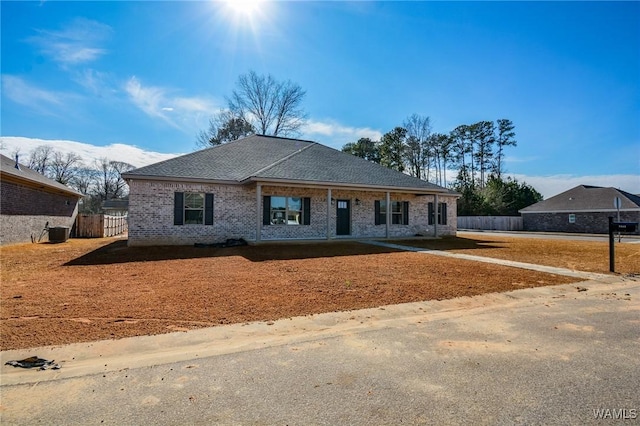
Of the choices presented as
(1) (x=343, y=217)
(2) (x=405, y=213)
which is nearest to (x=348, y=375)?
(1) (x=343, y=217)

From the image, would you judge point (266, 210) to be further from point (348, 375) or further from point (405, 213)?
point (348, 375)

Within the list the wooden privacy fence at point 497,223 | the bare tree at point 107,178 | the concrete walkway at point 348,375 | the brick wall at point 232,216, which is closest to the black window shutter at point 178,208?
the brick wall at point 232,216

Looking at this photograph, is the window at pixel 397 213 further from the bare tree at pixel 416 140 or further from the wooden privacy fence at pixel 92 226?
the bare tree at pixel 416 140

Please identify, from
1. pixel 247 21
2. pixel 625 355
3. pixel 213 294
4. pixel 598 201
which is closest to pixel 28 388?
pixel 213 294

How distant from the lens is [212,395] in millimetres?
2553

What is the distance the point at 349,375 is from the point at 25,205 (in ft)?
63.2

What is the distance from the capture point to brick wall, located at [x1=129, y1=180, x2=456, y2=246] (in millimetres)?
13273

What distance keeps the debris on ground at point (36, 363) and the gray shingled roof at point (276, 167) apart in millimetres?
10324

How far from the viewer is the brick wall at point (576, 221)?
1089 inches

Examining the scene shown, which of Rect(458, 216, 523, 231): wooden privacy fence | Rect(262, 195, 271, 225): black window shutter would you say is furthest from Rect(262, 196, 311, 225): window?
A: Rect(458, 216, 523, 231): wooden privacy fence

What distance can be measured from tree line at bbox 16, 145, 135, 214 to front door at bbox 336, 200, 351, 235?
125 ft

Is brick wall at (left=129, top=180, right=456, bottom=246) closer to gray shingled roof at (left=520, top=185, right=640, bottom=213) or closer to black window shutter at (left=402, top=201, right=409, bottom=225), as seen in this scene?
black window shutter at (left=402, top=201, right=409, bottom=225)

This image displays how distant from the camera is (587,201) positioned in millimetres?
30109

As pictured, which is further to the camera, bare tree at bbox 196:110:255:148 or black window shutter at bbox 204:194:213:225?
bare tree at bbox 196:110:255:148
